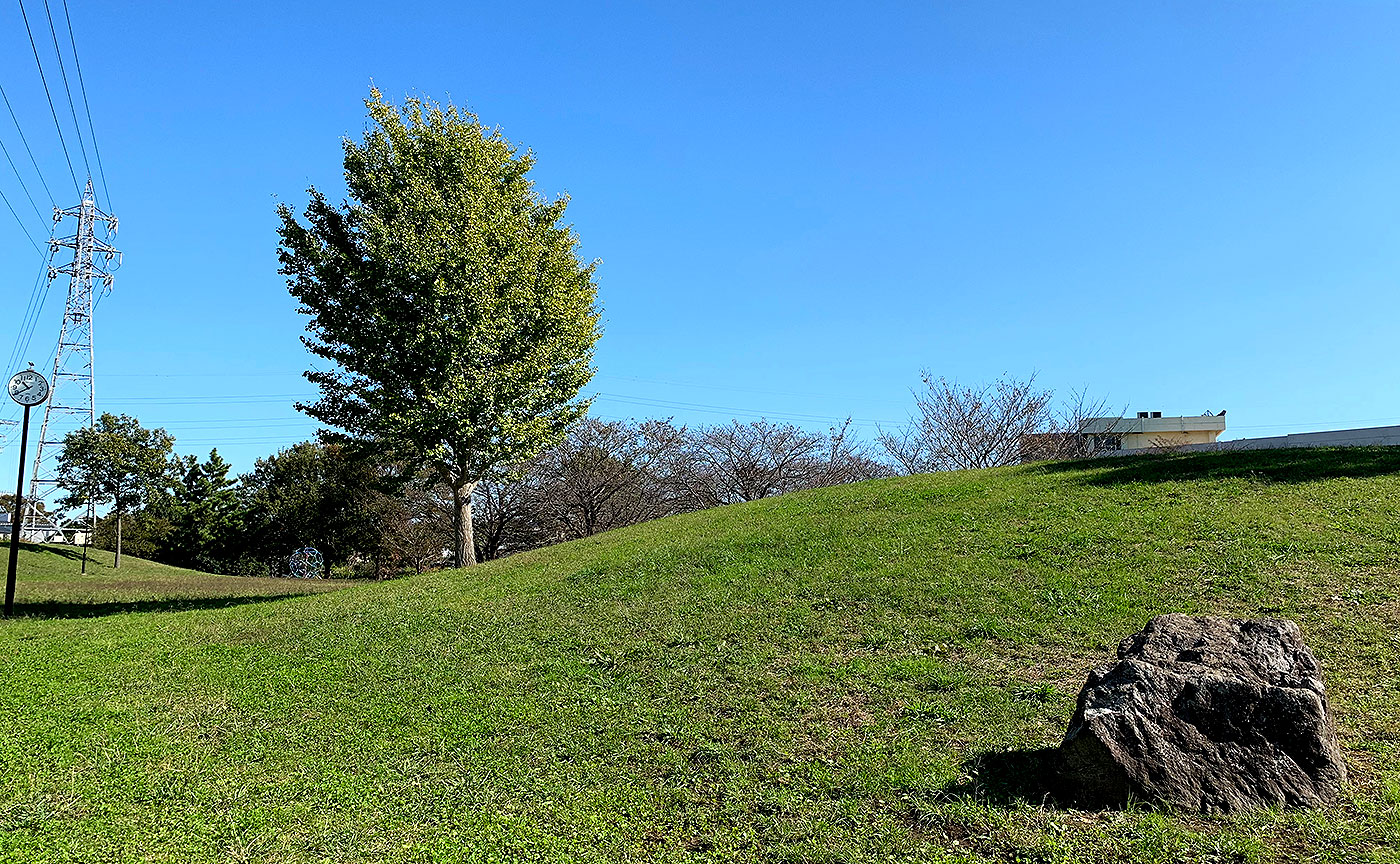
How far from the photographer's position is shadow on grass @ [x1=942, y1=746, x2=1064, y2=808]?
5090mm

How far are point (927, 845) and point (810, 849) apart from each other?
2.11 ft

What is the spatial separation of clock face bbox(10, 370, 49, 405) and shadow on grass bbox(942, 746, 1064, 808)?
1751cm

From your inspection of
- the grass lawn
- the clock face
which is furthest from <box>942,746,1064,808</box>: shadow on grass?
the clock face

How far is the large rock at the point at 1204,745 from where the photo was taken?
4760mm

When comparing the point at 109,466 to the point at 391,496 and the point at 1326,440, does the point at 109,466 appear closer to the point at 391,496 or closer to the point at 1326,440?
the point at 391,496

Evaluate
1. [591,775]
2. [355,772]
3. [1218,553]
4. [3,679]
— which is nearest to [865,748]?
[591,775]

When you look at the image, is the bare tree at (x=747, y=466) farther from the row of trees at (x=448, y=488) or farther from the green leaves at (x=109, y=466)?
the green leaves at (x=109, y=466)

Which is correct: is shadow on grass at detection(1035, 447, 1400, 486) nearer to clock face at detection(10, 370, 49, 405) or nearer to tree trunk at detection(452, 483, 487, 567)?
tree trunk at detection(452, 483, 487, 567)

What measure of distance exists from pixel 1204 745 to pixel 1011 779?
1115mm

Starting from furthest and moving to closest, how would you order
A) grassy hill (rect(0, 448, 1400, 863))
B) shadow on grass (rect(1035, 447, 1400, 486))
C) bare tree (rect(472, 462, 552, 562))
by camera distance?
1. bare tree (rect(472, 462, 552, 562))
2. shadow on grass (rect(1035, 447, 1400, 486))
3. grassy hill (rect(0, 448, 1400, 863))

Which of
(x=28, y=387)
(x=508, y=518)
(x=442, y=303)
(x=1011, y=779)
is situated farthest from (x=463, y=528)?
(x=1011, y=779)

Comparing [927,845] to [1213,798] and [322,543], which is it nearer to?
[1213,798]

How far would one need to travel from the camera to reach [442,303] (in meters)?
16.7

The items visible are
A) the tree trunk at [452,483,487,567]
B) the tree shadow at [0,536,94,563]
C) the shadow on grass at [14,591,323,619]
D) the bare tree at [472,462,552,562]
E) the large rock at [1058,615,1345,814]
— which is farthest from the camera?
the bare tree at [472,462,552,562]
